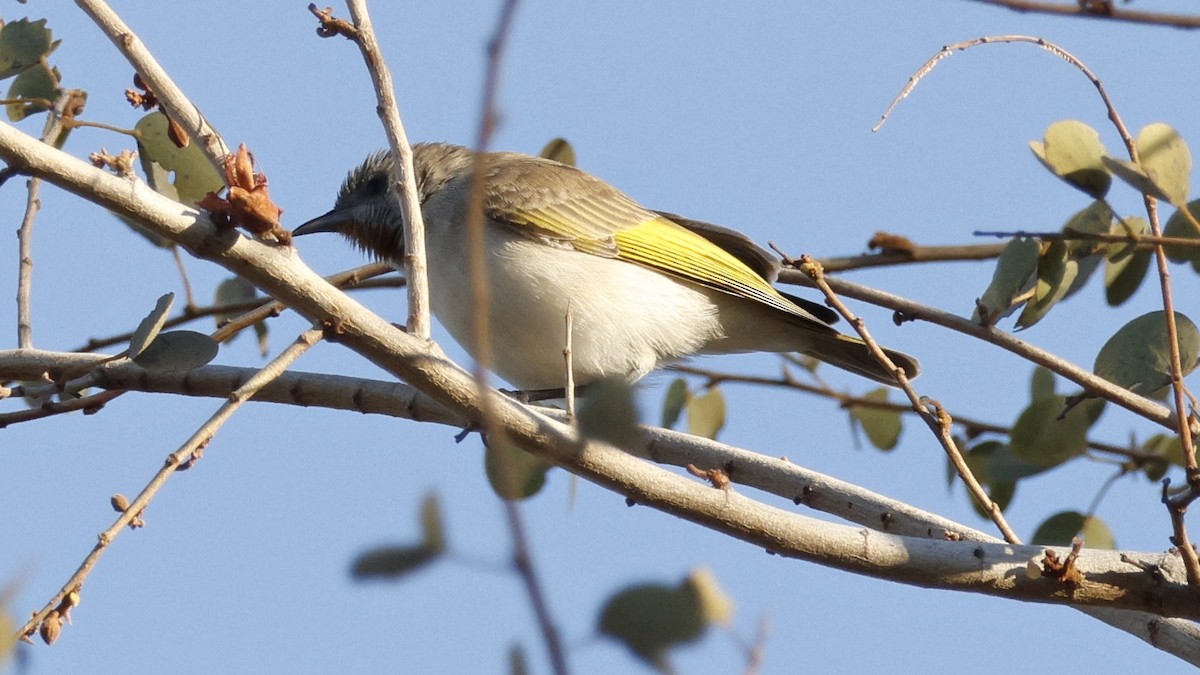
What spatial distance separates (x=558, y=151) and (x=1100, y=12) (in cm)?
367

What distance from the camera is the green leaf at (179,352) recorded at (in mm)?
3225

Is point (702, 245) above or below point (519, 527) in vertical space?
above

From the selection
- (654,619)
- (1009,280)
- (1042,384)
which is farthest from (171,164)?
(654,619)

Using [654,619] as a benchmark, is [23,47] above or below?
above

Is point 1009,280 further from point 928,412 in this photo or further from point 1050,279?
point 928,412

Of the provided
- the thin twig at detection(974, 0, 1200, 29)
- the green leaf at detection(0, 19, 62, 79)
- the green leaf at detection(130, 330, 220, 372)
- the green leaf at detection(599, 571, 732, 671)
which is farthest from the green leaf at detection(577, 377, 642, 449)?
the green leaf at detection(0, 19, 62, 79)

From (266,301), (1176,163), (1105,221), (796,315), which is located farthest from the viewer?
(796,315)

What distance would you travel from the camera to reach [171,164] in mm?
3908

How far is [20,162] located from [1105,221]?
2.71 m

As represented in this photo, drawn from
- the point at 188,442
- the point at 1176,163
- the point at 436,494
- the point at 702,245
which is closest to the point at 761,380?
the point at 702,245

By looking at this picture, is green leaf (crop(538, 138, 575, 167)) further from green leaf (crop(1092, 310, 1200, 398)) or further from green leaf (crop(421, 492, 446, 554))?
green leaf (crop(421, 492, 446, 554))

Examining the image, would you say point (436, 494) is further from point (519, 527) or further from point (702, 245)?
point (702, 245)

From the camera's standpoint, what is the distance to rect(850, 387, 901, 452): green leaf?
4.76m

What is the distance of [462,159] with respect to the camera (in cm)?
634
